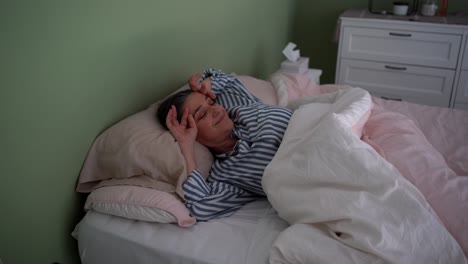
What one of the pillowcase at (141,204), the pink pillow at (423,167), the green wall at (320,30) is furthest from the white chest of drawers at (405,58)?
the pillowcase at (141,204)

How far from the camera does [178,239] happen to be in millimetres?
1011

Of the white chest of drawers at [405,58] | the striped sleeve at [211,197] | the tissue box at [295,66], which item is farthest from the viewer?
the white chest of drawers at [405,58]

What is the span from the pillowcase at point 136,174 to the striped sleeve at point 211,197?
23 millimetres

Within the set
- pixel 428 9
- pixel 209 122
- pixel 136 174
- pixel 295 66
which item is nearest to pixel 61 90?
pixel 136 174

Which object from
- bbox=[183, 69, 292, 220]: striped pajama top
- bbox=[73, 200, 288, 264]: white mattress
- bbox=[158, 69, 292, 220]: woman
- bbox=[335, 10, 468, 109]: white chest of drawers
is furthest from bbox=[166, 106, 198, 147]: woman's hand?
bbox=[335, 10, 468, 109]: white chest of drawers

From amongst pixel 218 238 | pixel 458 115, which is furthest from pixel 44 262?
pixel 458 115

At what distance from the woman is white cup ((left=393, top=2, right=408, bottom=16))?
178 cm

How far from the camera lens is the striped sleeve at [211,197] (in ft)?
3.47

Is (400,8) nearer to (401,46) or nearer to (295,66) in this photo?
(401,46)

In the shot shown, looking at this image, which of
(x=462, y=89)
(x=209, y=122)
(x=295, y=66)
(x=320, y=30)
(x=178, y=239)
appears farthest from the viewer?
(x=320, y=30)

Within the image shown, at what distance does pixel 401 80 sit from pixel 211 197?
203 centimetres

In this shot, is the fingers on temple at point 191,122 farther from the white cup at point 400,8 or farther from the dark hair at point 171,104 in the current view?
the white cup at point 400,8

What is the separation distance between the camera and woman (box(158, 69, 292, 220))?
1.10 meters

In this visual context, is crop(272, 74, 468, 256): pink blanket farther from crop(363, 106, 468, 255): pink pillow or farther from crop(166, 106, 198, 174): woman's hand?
crop(166, 106, 198, 174): woman's hand
